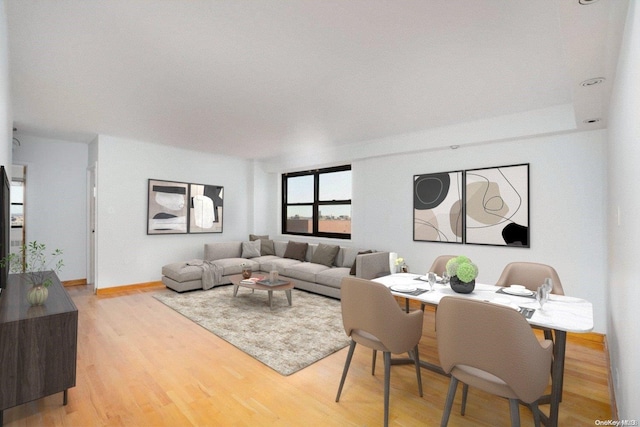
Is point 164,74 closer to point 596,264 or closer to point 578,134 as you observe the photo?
point 578,134

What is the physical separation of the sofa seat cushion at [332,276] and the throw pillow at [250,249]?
198cm

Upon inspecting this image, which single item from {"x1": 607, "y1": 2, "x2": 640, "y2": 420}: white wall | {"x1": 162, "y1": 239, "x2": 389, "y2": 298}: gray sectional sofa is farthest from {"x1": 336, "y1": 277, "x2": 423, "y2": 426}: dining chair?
{"x1": 162, "y1": 239, "x2": 389, "y2": 298}: gray sectional sofa

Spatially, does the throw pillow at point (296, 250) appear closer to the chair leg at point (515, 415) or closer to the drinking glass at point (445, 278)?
the drinking glass at point (445, 278)

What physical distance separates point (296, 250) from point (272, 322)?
2.56m

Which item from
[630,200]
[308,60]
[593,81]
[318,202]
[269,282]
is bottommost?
[269,282]

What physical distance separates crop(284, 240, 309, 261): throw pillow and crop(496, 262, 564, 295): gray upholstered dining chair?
3863mm

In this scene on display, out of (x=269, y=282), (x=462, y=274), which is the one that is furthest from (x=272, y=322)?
(x=462, y=274)

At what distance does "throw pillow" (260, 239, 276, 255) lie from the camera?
22.6 feet

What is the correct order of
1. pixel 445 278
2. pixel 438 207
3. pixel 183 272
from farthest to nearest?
pixel 183 272
pixel 438 207
pixel 445 278

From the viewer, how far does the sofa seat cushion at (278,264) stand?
5.82 meters

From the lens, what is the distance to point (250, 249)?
6.59 meters

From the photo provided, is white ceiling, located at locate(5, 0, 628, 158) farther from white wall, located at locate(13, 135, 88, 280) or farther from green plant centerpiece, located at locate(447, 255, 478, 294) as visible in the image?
green plant centerpiece, located at locate(447, 255, 478, 294)

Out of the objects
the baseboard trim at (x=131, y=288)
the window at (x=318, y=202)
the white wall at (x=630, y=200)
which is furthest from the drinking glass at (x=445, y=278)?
the baseboard trim at (x=131, y=288)

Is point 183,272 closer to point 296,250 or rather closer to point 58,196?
point 296,250
